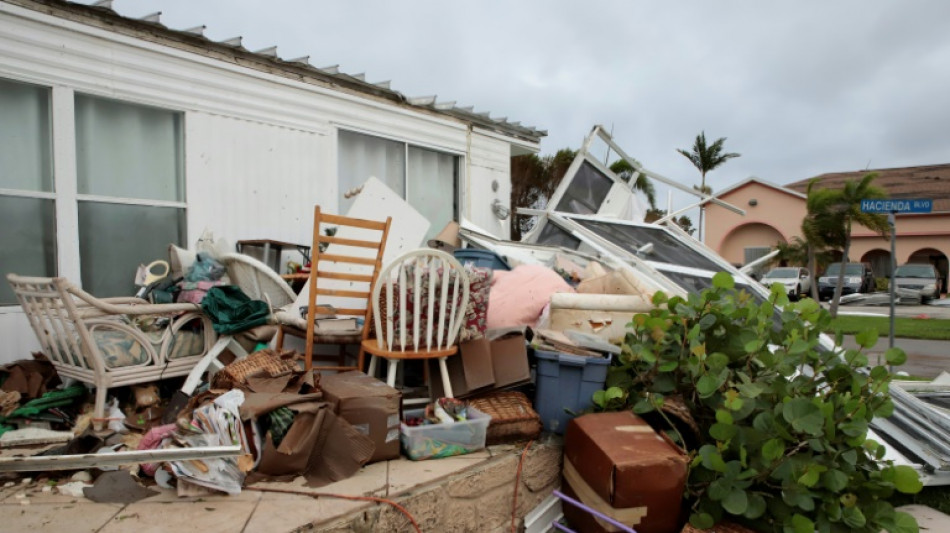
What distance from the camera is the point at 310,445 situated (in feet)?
7.32

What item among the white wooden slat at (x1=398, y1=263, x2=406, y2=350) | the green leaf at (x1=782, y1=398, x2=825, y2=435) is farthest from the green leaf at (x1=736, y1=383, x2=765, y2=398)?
the white wooden slat at (x1=398, y1=263, x2=406, y2=350)

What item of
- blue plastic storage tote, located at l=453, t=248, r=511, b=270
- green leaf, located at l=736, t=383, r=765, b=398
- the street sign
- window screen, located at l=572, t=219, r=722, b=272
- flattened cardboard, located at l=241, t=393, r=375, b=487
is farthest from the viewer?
the street sign

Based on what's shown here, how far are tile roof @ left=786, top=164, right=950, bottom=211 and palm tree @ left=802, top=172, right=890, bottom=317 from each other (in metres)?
8.07

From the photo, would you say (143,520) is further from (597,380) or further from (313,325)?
(597,380)

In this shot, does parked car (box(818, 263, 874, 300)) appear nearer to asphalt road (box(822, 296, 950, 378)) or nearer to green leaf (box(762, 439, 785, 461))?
asphalt road (box(822, 296, 950, 378))

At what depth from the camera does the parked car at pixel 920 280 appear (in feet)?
58.8

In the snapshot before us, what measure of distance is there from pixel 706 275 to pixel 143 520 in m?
4.64

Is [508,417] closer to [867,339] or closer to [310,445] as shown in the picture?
[310,445]

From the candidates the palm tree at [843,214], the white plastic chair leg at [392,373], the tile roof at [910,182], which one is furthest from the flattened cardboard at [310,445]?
the tile roof at [910,182]

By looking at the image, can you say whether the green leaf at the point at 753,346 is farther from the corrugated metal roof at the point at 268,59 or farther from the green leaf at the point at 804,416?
the corrugated metal roof at the point at 268,59

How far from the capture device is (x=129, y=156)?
4.05 metres

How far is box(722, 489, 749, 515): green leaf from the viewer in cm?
229

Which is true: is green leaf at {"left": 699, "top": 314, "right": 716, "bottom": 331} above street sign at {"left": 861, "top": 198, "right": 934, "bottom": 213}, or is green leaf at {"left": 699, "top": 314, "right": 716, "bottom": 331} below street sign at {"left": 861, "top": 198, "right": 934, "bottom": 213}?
below

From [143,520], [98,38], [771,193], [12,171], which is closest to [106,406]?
[143,520]
